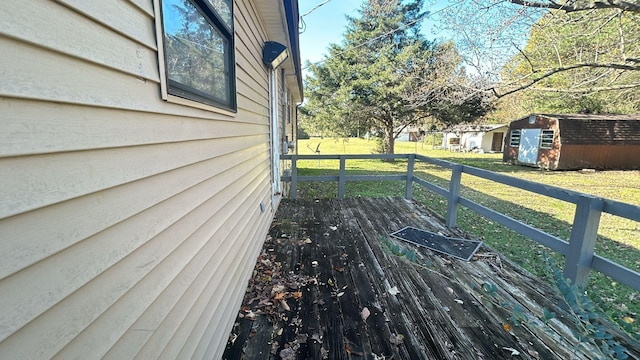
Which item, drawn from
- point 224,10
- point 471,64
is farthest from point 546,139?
point 224,10

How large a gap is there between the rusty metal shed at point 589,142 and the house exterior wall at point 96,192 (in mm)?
17378

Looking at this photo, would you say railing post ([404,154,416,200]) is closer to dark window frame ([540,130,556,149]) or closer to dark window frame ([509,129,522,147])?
dark window frame ([540,130,556,149])

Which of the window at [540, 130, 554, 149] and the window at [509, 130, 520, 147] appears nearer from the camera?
the window at [540, 130, 554, 149]

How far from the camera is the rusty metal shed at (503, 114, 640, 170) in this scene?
1370 cm

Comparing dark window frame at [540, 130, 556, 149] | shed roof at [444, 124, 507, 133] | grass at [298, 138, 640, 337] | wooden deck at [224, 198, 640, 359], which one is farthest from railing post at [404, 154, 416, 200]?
shed roof at [444, 124, 507, 133]

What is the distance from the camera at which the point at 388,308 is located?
7.68 ft

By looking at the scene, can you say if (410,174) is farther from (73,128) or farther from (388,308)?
(73,128)

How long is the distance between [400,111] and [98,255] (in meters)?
14.0

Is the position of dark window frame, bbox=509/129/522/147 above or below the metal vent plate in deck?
above

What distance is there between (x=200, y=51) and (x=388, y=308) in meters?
2.35

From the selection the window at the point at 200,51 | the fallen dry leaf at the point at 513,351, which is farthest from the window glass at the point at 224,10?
the fallen dry leaf at the point at 513,351

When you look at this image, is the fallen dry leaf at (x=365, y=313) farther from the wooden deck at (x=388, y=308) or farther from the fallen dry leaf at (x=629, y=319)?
the fallen dry leaf at (x=629, y=319)

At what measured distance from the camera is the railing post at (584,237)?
224cm

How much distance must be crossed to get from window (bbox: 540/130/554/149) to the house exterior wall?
17479 millimetres
